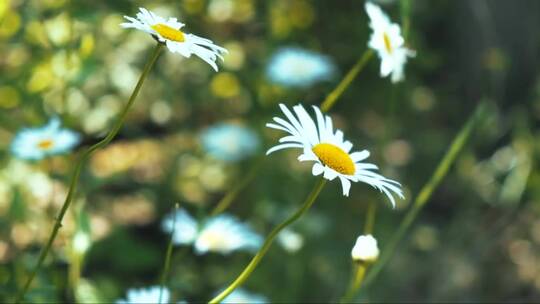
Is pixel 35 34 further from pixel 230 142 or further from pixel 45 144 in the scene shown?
pixel 230 142

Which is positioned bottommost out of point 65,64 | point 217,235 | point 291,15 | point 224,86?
point 217,235

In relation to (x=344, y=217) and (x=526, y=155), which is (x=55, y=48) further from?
(x=526, y=155)

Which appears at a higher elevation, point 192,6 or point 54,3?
point 192,6

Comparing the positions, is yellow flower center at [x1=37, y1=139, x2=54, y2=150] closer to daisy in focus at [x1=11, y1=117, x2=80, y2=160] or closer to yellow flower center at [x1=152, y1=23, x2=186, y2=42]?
daisy in focus at [x1=11, y1=117, x2=80, y2=160]

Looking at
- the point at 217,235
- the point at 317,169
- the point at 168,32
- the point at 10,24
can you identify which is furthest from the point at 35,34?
the point at 317,169

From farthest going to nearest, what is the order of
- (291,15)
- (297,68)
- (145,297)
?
(291,15), (297,68), (145,297)

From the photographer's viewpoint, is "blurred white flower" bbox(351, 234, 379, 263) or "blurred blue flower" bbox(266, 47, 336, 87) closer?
"blurred white flower" bbox(351, 234, 379, 263)

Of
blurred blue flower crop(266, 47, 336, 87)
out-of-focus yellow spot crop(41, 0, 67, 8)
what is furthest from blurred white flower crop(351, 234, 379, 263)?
blurred blue flower crop(266, 47, 336, 87)
